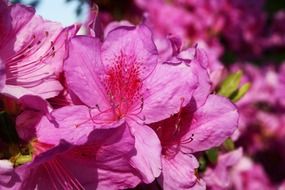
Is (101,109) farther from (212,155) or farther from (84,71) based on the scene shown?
(212,155)

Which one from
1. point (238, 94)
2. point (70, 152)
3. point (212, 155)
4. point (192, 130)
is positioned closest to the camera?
point (70, 152)

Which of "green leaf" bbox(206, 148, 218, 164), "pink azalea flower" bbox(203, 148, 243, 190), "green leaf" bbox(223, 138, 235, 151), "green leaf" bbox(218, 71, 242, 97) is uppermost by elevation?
"green leaf" bbox(218, 71, 242, 97)

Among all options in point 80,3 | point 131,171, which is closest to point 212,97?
point 131,171

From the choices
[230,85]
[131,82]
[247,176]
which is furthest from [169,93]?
[247,176]

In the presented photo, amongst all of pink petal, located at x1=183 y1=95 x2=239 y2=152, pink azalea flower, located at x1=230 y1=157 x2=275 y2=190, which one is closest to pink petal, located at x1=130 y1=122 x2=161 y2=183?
pink petal, located at x1=183 y1=95 x2=239 y2=152

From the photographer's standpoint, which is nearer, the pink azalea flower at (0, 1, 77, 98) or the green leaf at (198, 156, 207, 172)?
the pink azalea flower at (0, 1, 77, 98)

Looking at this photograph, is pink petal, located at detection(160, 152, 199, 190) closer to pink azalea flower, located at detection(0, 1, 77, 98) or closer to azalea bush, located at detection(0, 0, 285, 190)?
azalea bush, located at detection(0, 0, 285, 190)

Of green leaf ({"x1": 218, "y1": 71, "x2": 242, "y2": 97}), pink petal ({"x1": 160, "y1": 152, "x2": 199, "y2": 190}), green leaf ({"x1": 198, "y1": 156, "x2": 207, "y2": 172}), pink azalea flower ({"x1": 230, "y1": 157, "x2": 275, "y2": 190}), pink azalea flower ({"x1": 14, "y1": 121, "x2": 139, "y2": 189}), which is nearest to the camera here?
pink azalea flower ({"x1": 14, "y1": 121, "x2": 139, "y2": 189})

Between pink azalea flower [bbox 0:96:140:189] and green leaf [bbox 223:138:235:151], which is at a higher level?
pink azalea flower [bbox 0:96:140:189]

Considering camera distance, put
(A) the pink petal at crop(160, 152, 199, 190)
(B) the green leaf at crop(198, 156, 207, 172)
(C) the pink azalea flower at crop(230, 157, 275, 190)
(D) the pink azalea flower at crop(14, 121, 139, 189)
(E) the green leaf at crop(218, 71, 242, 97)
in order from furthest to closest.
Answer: (C) the pink azalea flower at crop(230, 157, 275, 190) < (E) the green leaf at crop(218, 71, 242, 97) < (B) the green leaf at crop(198, 156, 207, 172) < (A) the pink petal at crop(160, 152, 199, 190) < (D) the pink azalea flower at crop(14, 121, 139, 189)
